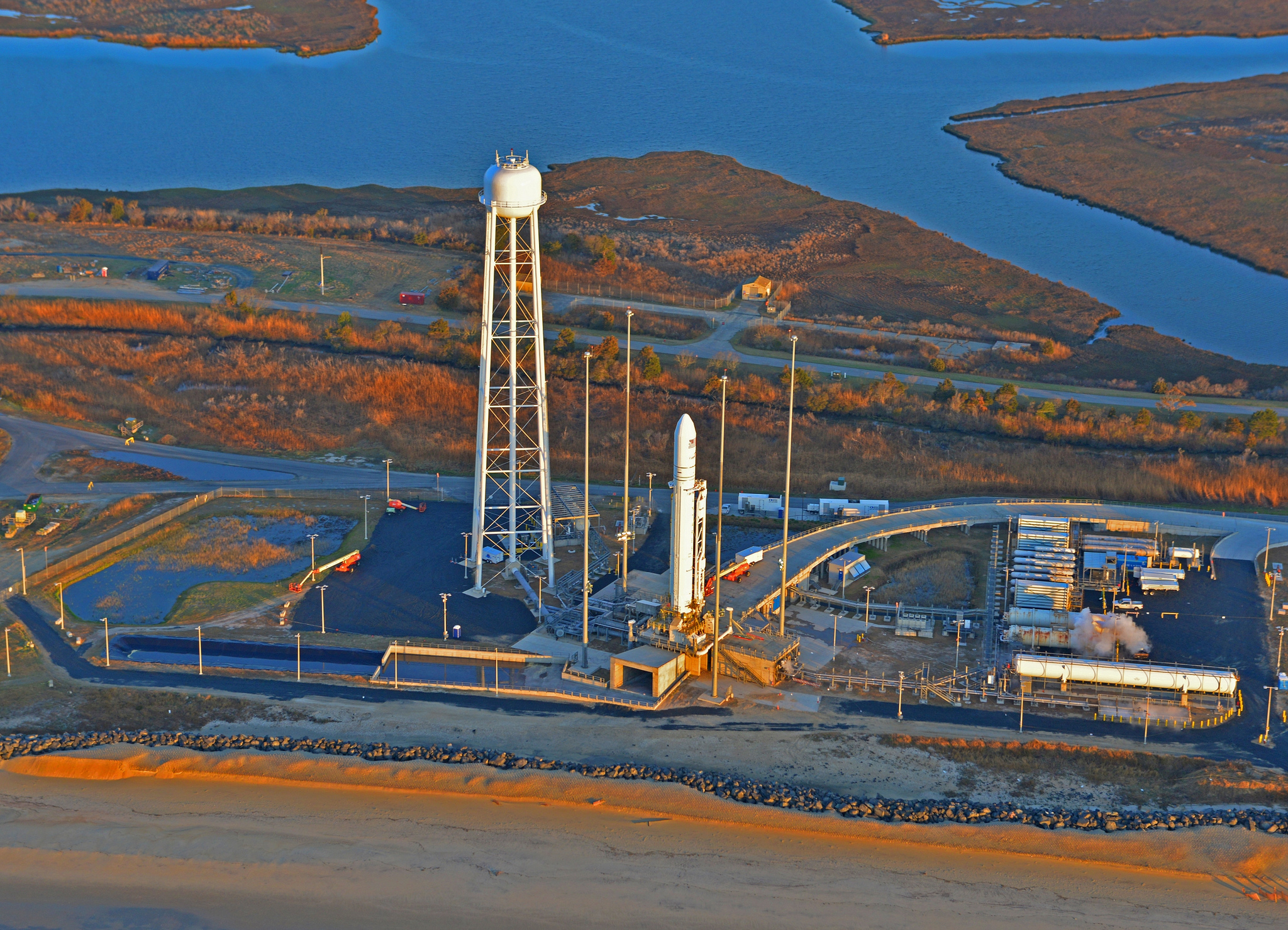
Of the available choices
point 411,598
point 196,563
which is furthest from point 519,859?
point 196,563

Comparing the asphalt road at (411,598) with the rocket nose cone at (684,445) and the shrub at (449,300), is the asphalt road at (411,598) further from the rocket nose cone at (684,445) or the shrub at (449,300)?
the shrub at (449,300)

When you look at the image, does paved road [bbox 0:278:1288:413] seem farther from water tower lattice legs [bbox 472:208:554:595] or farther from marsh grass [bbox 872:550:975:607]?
water tower lattice legs [bbox 472:208:554:595]

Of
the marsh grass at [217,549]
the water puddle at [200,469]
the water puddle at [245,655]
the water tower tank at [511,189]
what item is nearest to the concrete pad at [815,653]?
the water puddle at [245,655]

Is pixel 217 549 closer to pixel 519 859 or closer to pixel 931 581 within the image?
pixel 519 859

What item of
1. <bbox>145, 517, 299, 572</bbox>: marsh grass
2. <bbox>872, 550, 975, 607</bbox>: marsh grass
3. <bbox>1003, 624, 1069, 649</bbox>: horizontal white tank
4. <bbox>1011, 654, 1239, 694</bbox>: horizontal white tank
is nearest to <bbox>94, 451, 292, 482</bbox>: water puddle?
<bbox>145, 517, 299, 572</bbox>: marsh grass

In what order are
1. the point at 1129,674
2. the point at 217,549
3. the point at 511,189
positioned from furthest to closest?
the point at 217,549 → the point at 511,189 → the point at 1129,674

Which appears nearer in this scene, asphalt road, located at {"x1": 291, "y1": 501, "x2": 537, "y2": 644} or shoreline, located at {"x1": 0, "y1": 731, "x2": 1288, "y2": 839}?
shoreline, located at {"x1": 0, "y1": 731, "x2": 1288, "y2": 839}

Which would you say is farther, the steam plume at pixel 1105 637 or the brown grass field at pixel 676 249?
the brown grass field at pixel 676 249
